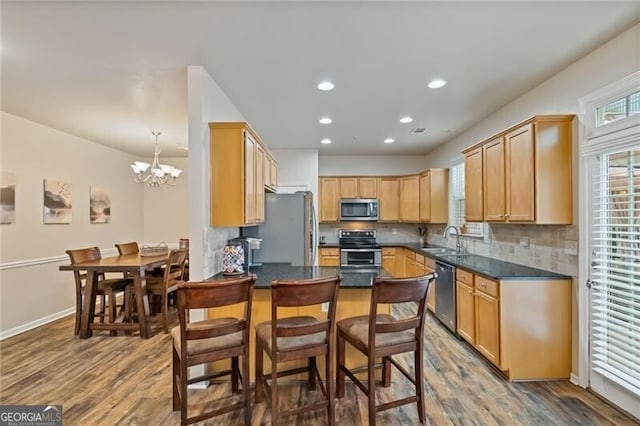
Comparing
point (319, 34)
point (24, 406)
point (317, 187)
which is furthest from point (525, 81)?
point (24, 406)

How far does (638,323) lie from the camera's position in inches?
92.2

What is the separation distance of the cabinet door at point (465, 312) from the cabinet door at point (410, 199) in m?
2.64

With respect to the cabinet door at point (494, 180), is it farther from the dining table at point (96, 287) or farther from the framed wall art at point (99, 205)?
the framed wall art at point (99, 205)

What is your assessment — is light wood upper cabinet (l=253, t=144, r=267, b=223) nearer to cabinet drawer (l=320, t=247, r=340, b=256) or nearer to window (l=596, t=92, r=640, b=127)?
cabinet drawer (l=320, t=247, r=340, b=256)

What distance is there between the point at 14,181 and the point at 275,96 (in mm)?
3630

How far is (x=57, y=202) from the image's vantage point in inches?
195

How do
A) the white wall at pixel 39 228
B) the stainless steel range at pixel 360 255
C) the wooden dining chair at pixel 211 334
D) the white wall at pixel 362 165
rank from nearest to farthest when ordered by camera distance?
the wooden dining chair at pixel 211 334 < the white wall at pixel 39 228 < the stainless steel range at pixel 360 255 < the white wall at pixel 362 165

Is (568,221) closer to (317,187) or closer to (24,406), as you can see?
(317,187)

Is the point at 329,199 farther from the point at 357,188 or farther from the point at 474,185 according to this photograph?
the point at 474,185

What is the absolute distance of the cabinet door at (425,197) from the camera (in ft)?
19.6

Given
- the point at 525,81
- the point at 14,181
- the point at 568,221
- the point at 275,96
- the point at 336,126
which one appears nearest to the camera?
the point at 568,221

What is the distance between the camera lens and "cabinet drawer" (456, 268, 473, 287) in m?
3.58

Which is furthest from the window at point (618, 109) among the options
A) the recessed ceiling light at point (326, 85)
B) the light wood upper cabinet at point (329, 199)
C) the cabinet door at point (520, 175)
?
the light wood upper cabinet at point (329, 199)

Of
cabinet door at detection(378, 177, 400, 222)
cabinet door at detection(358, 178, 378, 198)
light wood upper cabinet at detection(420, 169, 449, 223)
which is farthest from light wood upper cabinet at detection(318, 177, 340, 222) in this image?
light wood upper cabinet at detection(420, 169, 449, 223)
